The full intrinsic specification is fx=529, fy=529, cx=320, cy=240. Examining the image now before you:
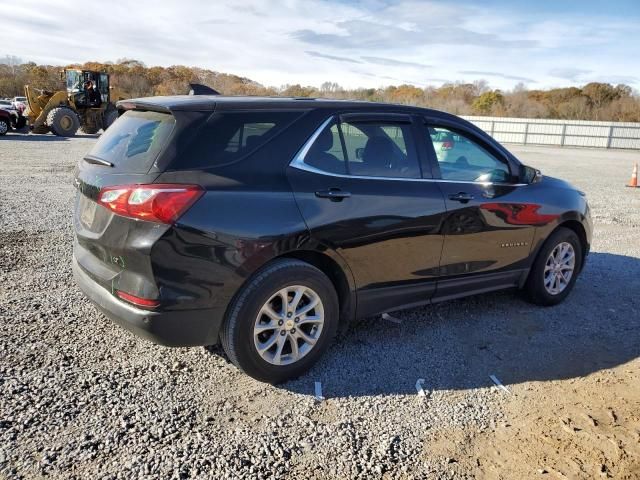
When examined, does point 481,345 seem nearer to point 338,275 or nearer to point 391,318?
point 391,318

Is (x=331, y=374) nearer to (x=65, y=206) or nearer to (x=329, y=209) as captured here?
(x=329, y=209)

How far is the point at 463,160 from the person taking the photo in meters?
4.49

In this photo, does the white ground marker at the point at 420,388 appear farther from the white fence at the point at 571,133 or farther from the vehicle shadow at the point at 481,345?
the white fence at the point at 571,133

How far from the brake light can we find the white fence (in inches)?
1564

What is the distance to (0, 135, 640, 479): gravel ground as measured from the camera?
8.86ft

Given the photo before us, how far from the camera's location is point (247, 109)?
3.35 m

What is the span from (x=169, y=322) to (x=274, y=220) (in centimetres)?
85

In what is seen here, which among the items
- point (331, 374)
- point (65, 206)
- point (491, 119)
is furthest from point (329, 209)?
point (491, 119)

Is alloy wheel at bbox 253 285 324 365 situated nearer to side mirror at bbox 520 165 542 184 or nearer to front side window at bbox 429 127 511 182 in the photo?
front side window at bbox 429 127 511 182

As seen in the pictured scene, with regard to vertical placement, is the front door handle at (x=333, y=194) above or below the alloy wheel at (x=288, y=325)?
above

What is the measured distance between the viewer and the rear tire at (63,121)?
2280cm

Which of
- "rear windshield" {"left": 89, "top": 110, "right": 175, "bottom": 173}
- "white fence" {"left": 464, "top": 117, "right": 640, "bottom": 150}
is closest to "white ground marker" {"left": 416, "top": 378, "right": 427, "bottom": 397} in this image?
"rear windshield" {"left": 89, "top": 110, "right": 175, "bottom": 173}

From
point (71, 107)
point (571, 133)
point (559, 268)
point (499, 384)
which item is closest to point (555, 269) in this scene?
point (559, 268)

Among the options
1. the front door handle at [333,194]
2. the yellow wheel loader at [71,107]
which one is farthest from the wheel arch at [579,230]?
the yellow wheel loader at [71,107]
